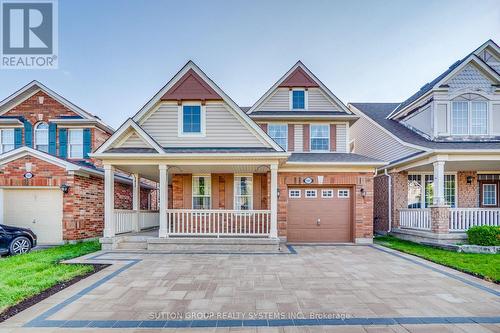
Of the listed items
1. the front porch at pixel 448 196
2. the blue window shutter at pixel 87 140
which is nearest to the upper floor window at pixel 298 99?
the front porch at pixel 448 196

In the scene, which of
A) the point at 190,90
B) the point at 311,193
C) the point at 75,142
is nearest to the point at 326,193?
the point at 311,193

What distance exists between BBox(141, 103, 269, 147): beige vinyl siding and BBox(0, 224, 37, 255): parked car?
555 centimetres

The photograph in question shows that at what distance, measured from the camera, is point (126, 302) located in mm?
4824

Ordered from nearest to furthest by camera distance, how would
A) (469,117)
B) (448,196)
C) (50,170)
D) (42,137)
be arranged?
(50,170), (469,117), (448,196), (42,137)

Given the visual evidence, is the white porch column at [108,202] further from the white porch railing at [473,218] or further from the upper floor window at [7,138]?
the white porch railing at [473,218]

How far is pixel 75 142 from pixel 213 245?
390 inches

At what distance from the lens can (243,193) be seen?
11555 mm

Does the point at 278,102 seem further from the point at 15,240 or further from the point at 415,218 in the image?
the point at 15,240

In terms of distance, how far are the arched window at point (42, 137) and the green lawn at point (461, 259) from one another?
16.9 metres

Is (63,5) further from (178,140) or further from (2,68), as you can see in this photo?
(178,140)

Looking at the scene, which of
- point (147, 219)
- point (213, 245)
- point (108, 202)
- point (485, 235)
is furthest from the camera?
point (147, 219)

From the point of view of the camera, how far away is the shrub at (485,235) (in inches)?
361

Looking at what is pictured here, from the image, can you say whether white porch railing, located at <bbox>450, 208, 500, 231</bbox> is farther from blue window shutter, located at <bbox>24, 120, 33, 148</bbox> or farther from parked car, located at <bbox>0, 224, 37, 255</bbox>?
blue window shutter, located at <bbox>24, 120, 33, 148</bbox>

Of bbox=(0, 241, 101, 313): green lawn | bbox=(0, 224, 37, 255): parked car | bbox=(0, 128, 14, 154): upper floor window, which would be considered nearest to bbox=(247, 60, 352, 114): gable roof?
bbox=(0, 241, 101, 313): green lawn
